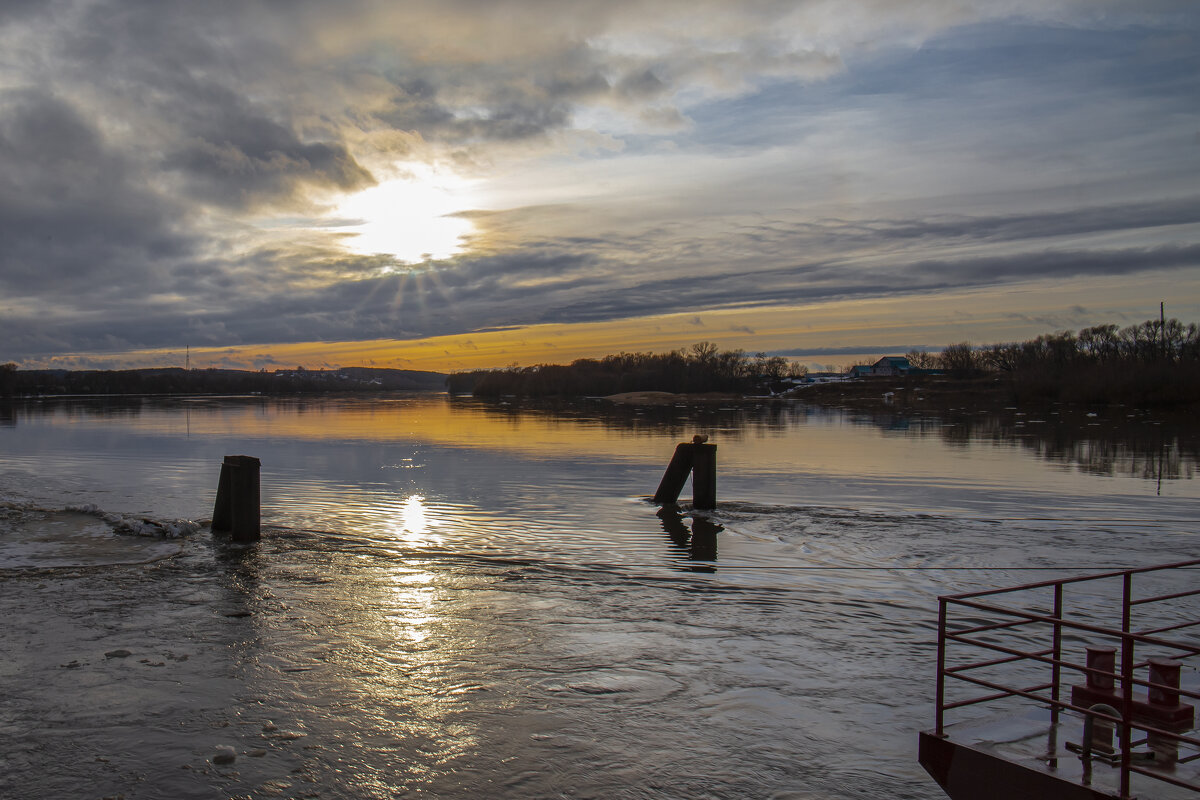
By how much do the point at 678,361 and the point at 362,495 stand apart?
507ft

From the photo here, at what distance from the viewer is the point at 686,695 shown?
6543mm

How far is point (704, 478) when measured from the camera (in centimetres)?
1664

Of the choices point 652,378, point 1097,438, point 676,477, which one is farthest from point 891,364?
point 676,477

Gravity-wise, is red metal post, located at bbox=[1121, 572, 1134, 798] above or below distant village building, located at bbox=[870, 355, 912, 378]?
below

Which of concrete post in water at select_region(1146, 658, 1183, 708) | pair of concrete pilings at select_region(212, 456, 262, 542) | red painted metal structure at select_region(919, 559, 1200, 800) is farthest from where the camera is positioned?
pair of concrete pilings at select_region(212, 456, 262, 542)

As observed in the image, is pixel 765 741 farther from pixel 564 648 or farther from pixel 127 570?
pixel 127 570

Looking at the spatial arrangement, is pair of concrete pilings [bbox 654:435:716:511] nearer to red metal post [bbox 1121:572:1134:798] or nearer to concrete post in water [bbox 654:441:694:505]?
concrete post in water [bbox 654:441:694:505]

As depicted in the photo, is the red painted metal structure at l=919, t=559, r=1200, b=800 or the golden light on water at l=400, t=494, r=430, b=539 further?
the golden light on water at l=400, t=494, r=430, b=539

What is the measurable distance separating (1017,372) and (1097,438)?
6111 centimetres

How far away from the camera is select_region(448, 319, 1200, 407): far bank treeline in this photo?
2776 inches

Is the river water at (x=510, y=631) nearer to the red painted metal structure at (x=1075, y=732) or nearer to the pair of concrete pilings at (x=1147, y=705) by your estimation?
the red painted metal structure at (x=1075, y=732)

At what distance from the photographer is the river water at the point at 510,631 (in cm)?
533

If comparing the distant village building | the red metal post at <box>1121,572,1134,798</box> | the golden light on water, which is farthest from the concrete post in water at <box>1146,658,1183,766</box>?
the distant village building

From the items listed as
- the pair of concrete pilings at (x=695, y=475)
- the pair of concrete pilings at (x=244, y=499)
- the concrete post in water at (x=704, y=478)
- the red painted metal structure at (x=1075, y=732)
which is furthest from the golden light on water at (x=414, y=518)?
the red painted metal structure at (x=1075, y=732)
